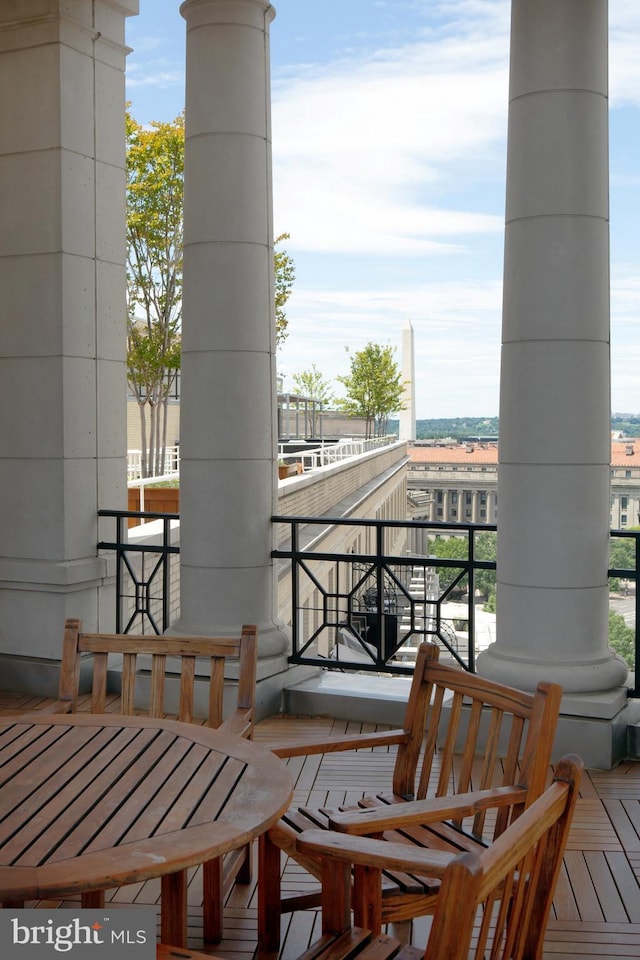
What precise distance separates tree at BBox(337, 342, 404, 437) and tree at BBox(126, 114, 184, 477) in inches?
1305

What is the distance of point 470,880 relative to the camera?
1.39 meters

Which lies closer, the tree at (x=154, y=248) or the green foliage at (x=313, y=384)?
the tree at (x=154, y=248)

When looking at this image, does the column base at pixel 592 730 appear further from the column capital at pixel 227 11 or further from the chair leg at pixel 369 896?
the column capital at pixel 227 11

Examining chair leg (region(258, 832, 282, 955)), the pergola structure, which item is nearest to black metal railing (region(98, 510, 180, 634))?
the pergola structure

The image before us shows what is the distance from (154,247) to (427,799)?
15872 millimetres

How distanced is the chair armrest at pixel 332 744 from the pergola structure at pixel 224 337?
5.93 ft

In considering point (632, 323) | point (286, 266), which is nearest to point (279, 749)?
point (286, 266)

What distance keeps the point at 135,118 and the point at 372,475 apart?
15.8 m

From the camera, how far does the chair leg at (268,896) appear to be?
2.67m

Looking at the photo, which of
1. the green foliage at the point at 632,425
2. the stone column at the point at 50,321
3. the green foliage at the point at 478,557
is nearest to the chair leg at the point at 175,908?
the green foliage at the point at 478,557

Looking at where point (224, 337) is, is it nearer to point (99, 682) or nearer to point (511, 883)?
point (99, 682)

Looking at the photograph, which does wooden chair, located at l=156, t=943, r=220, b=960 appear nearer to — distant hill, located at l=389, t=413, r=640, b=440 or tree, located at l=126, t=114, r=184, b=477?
tree, located at l=126, t=114, r=184, b=477

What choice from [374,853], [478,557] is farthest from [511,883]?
[478,557]

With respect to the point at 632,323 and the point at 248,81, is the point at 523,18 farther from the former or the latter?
the point at 632,323
